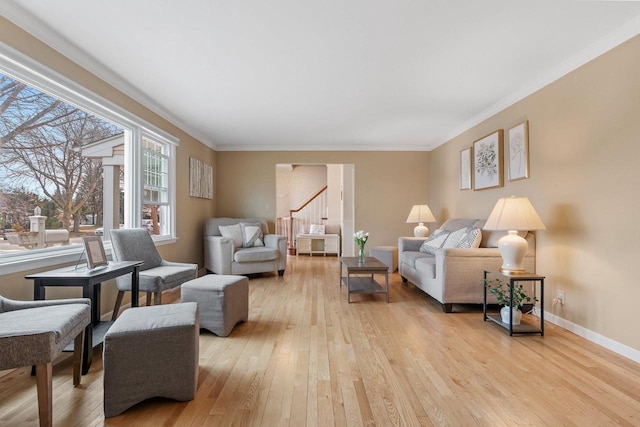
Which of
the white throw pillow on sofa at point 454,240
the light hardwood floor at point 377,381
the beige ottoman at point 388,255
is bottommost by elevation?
the light hardwood floor at point 377,381

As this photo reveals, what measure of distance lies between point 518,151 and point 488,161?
64 centimetres

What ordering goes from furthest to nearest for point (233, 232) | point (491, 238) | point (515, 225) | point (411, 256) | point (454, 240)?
point (233, 232), point (411, 256), point (454, 240), point (491, 238), point (515, 225)

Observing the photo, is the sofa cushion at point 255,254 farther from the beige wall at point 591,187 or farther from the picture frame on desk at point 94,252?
the beige wall at point 591,187

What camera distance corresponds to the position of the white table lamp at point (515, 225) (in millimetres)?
2992

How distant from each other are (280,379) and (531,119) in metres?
3.43

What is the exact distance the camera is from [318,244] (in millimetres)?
8234

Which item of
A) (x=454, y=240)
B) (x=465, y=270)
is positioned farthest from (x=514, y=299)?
(x=454, y=240)

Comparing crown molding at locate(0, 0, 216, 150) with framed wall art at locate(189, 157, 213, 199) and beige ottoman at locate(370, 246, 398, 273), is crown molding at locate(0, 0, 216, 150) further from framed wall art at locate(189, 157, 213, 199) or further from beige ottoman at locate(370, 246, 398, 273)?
beige ottoman at locate(370, 246, 398, 273)

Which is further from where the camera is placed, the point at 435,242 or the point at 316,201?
the point at 316,201

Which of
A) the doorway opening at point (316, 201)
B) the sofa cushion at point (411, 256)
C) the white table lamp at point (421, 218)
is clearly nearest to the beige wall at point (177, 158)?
the doorway opening at point (316, 201)

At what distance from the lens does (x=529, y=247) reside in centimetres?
341

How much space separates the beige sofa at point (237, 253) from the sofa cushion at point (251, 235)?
1.7 inches

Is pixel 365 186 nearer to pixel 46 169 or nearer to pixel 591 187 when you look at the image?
pixel 591 187

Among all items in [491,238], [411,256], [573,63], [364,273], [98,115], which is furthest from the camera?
[411,256]
